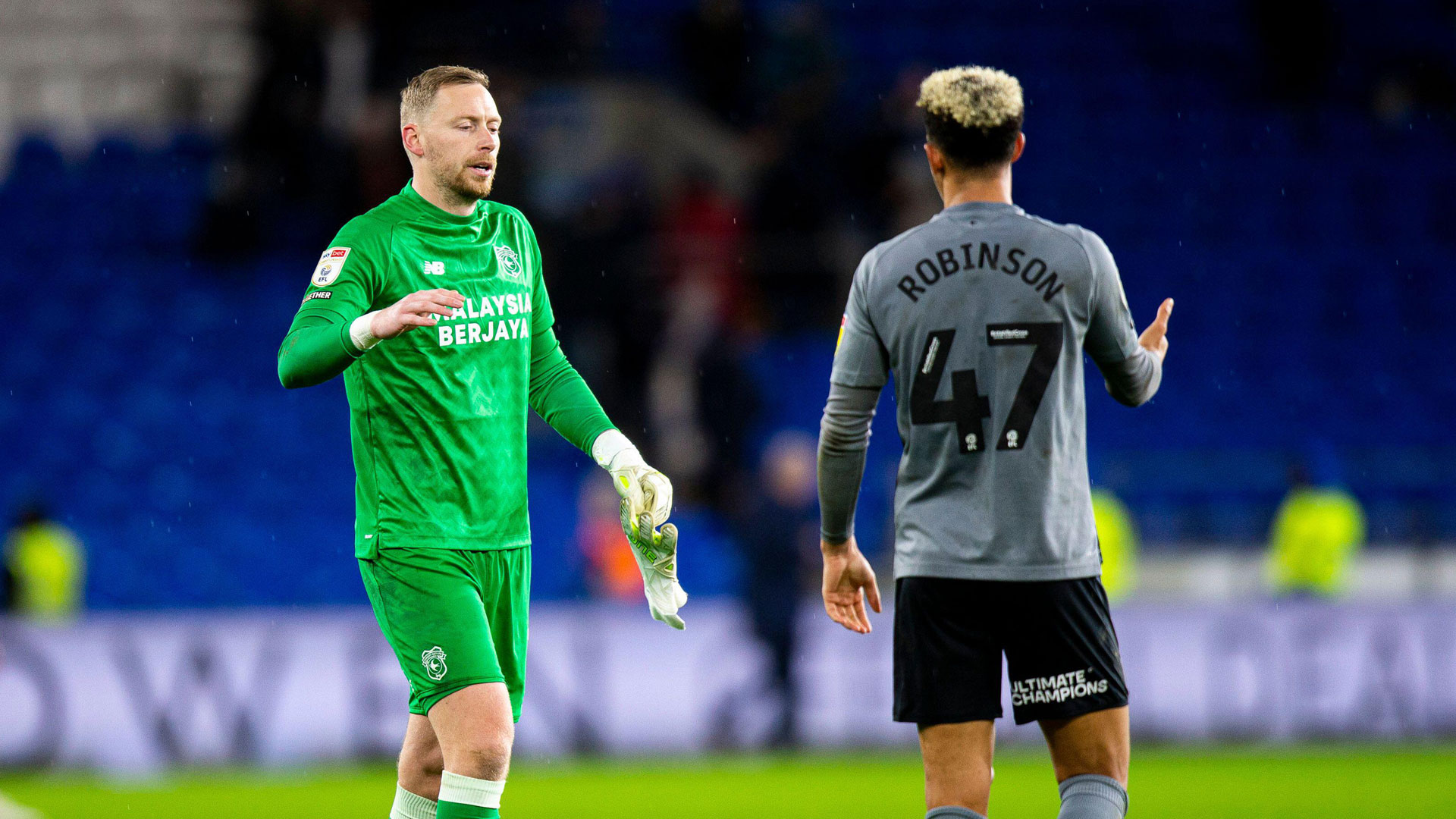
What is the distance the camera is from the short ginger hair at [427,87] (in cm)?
477

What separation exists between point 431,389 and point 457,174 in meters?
0.56

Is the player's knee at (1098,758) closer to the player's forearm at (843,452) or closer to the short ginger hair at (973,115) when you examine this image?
the player's forearm at (843,452)

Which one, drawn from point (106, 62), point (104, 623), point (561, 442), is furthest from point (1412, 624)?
point (106, 62)

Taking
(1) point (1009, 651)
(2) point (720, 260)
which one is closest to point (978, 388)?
(1) point (1009, 651)

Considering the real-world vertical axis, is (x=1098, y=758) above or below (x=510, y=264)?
below

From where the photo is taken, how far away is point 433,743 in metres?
4.78

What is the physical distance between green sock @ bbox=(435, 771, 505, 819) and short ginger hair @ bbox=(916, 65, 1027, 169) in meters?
1.87

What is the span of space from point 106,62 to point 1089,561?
16293mm

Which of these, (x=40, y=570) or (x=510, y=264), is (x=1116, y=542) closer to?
(x=40, y=570)

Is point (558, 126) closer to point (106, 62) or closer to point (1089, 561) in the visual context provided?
point (106, 62)

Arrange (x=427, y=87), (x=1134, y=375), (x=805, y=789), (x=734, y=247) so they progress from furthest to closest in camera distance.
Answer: (x=734, y=247) < (x=805, y=789) < (x=427, y=87) < (x=1134, y=375)

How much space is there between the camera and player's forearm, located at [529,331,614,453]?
4.98 meters

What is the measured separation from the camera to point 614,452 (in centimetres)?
486

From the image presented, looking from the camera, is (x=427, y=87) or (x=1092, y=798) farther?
(x=427, y=87)
